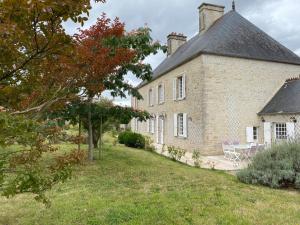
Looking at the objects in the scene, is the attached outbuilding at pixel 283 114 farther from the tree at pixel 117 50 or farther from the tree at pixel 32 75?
the tree at pixel 32 75

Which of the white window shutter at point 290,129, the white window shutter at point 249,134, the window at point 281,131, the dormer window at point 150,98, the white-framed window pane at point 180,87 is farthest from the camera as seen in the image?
the dormer window at point 150,98

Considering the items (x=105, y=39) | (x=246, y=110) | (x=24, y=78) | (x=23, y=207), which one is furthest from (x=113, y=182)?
(x=246, y=110)

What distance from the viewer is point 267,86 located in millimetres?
14672

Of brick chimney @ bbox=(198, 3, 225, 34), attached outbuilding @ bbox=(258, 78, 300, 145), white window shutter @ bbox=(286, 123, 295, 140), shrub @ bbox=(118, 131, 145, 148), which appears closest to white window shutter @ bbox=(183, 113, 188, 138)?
shrub @ bbox=(118, 131, 145, 148)

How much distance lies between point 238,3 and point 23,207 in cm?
1654

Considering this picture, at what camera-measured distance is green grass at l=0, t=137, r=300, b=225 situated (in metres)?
4.42

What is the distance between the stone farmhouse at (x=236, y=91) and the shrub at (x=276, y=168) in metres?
5.68

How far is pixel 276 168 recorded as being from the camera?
271 inches

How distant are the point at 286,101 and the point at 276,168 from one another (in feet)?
24.6

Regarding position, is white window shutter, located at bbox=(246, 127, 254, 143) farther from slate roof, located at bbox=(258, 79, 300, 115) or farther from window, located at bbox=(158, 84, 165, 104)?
window, located at bbox=(158, 84, 165, 104)

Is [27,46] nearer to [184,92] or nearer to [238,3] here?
[184,92]

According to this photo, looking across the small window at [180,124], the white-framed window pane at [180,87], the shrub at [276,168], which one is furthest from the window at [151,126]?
the shrub at [276,168]

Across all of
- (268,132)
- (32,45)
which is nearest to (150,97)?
(268,132)

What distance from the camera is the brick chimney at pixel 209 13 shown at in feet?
57.2
